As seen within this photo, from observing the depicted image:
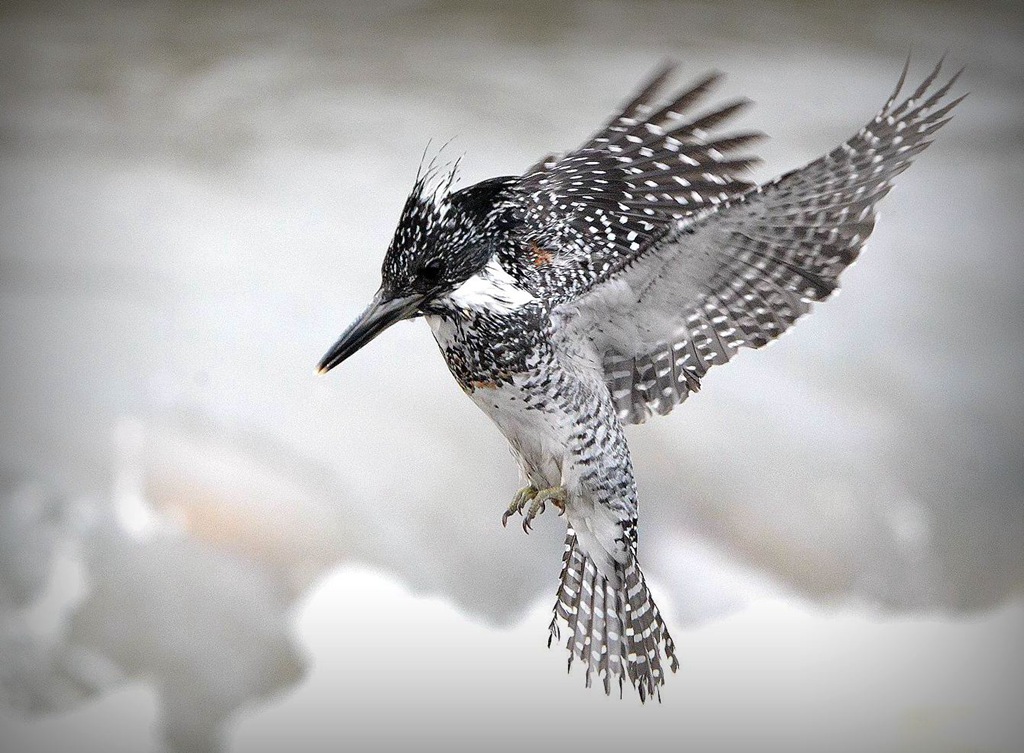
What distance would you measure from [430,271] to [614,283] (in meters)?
0.22

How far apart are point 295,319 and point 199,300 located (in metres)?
0.23

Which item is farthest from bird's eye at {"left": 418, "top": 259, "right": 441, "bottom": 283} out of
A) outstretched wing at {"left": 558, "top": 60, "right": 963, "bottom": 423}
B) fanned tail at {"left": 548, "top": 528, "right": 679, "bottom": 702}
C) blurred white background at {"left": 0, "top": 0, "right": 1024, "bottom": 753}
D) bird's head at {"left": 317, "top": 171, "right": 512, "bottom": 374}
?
blurred white background at {"left": 0, "top": 0, "right": 1024, "bottom": 753}

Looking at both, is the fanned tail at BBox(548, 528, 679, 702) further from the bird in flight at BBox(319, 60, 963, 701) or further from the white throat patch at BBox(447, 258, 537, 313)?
the white throat patch at BBox(447, 258, 537, 313)

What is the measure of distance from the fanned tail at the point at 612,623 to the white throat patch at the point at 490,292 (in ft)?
1.20

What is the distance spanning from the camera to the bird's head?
109 centimetres

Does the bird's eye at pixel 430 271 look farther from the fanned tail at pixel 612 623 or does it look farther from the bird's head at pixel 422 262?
the fanned tail at pixel 612 623

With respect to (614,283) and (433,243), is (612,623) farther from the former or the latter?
(433,243)

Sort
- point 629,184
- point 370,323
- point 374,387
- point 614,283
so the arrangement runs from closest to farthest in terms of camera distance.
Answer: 1. point 370,323
2. point 614,283
3. point 629,184
4. point 374,387

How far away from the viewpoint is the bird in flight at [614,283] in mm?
1101

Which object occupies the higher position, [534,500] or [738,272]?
[738,272]

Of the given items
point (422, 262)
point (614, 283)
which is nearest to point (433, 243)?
point (422, 262)

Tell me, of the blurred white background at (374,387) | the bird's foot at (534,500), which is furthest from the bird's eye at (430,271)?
the blurred white background at (374,387)

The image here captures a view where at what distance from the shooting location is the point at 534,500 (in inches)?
48.2

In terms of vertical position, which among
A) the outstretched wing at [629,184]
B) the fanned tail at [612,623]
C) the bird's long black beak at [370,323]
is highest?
the outstretched wing at [629,184]
